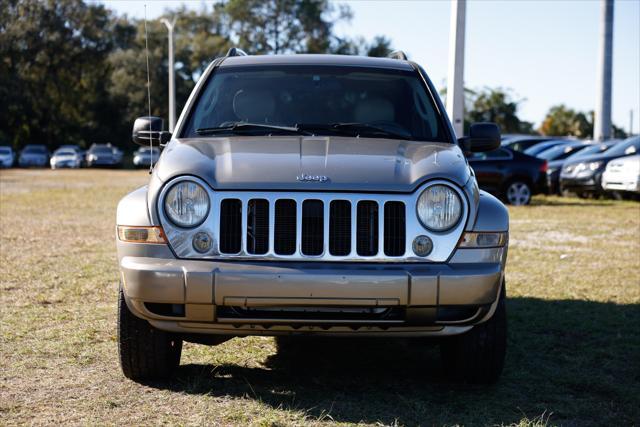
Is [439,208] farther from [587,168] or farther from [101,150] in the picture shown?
[101,150]

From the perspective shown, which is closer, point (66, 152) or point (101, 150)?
point (66, 152)

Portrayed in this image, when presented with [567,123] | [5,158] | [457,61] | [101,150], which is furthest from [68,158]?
[567,123]

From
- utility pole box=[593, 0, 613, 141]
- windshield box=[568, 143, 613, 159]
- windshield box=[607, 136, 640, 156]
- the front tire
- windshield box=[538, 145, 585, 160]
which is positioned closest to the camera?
the front tire

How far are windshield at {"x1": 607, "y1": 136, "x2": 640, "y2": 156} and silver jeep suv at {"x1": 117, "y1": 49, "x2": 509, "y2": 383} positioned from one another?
631 inches

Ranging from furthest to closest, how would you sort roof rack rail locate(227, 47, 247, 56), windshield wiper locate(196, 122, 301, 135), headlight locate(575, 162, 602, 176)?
headlight locate(575, 162, 602, 176) → roof rack rail locate(227, 47, 247, 56) → windshield wiper locate(196, 122, 301, 135)

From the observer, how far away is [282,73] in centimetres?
599

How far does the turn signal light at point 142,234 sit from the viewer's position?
14.6ft

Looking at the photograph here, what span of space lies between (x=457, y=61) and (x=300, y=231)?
10360mm

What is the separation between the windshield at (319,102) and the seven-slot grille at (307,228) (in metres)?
1.09

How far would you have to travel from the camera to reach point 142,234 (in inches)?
177

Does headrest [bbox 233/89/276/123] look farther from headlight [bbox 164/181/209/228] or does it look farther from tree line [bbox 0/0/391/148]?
tree line [bbox 0/0/391/148]

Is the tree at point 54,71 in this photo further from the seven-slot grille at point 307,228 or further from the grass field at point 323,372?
the seven-slot grille at point 307,228

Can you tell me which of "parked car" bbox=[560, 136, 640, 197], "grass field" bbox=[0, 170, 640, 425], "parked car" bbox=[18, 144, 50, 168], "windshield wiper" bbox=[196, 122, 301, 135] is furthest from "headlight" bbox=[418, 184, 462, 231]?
"parked car" bbox=[18, 144, 50, 168]

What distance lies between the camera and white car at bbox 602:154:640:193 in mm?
18750
